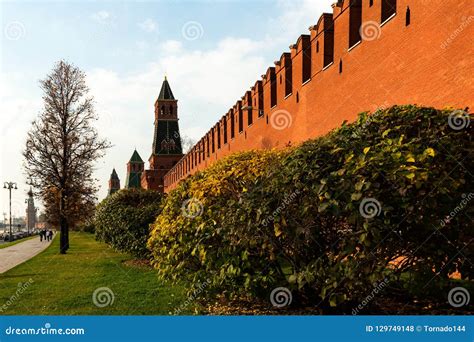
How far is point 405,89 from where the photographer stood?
9.71m

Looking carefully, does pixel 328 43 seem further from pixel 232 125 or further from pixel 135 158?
pixel 135 158

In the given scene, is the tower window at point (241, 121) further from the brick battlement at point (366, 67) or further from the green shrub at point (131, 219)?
the green shrub at point (131, 219)

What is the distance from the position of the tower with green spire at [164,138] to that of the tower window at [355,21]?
61.9 m

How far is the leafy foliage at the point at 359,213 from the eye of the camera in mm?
4613

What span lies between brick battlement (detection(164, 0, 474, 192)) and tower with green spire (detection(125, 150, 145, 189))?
273ft

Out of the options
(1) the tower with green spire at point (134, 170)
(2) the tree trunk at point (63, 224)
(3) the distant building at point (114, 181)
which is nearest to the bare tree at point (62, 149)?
(2) the tree trunk at point (63, 224)

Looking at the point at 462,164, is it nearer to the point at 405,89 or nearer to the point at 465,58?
the point at 465,58

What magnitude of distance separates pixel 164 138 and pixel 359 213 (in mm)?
74015

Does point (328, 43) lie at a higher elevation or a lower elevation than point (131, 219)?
higher

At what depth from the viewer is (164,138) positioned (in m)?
76.8

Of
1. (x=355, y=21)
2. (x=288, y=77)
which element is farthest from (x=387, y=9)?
(x=288, y=77)

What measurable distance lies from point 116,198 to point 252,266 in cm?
1604

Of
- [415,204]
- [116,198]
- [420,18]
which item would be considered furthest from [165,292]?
[116,198]

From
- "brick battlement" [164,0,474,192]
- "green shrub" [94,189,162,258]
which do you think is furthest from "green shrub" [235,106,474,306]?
"green shrub" [94,189,162,258]
